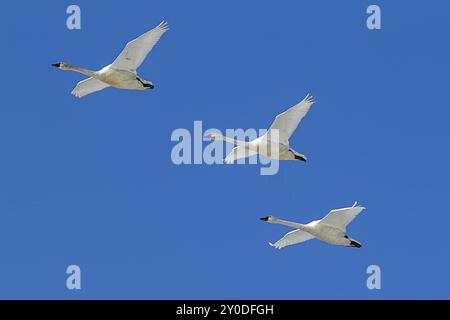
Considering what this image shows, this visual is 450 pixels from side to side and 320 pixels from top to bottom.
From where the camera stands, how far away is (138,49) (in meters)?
46.9

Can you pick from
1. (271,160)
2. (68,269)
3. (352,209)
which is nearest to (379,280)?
(352,209)

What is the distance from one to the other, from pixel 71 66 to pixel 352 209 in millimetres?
9772

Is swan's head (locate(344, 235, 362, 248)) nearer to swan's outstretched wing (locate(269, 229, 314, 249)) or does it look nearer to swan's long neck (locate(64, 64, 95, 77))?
swan's outstretched wing (locate(269, 229, 314, 249))

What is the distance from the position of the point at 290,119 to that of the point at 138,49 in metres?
5.21

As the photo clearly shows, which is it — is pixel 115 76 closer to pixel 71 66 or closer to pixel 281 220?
pixel 71 66

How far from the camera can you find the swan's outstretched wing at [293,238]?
48.7 meters

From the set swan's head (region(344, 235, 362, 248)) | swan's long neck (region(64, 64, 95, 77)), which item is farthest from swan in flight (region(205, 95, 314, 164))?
swan's long neck (region(64, 64, 95, 77))

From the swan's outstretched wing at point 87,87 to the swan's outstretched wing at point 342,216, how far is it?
29.6 ft

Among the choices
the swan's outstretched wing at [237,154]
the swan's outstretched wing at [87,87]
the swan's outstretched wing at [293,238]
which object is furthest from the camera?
the swan's outstretched wing at [87,87]

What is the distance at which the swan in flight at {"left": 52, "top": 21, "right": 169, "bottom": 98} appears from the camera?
46.8 metres

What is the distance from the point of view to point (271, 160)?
49.0m

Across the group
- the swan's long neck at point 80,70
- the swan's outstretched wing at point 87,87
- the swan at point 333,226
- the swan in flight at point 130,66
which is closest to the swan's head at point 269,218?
the swan at point 333,226

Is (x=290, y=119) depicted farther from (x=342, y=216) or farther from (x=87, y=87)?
(x=87, y=87)

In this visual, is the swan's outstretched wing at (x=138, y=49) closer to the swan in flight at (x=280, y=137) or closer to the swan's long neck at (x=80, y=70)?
the swan's long neck at (x=80, y=70)
